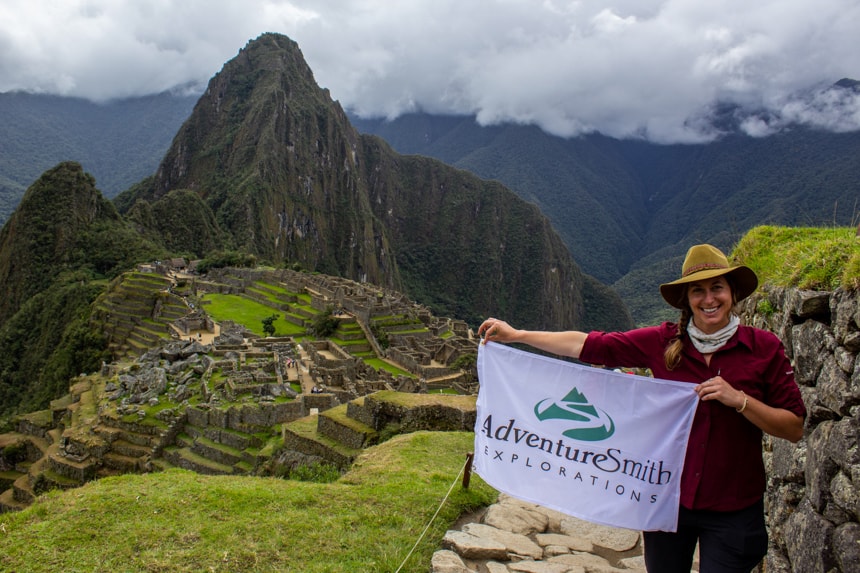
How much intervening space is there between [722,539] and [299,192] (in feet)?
497

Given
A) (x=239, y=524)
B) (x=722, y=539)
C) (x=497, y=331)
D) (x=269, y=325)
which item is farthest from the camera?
(x=269, y=325)

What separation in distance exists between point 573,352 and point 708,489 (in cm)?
110

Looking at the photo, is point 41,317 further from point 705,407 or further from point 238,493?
point 705,407

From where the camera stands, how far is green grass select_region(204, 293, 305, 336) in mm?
40719

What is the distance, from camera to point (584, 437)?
400 cm

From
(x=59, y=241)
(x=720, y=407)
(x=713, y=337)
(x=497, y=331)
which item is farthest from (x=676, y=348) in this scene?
(x=59, y=241)

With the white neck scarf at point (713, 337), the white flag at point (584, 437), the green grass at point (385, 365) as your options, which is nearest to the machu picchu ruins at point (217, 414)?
the green grass at point (385, 365)

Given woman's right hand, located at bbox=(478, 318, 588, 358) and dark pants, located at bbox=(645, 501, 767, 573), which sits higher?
woman's right hand, located at bbox=(478, 318, 588, 358)

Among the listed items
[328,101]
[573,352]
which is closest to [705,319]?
[573,352]

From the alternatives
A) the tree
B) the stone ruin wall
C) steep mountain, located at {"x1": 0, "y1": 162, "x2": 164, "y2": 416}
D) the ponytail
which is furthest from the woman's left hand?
steep mountain, located at {"x1": 0, "y1": 162, "x2": 164, "y2": 416}

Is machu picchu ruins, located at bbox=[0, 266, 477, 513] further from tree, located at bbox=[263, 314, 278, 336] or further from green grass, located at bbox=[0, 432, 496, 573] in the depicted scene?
tree, located at bbox=[263, 314, 278, 336]

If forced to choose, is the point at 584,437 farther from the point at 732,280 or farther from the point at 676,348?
the point at 732,280

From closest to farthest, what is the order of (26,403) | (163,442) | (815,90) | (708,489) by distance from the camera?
1. (708,489)
2. (163,442)
3. (26,403)
4. (815,90)

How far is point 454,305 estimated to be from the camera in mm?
168250
